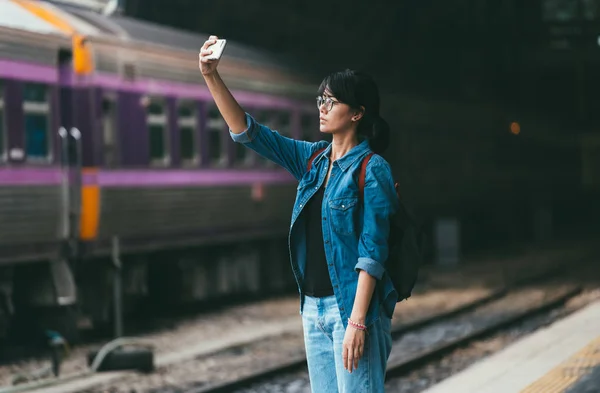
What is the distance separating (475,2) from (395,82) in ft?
42.9

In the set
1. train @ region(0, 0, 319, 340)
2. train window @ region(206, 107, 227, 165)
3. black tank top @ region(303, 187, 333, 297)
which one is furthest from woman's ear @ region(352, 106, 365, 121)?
train window @ region(206, 107, 227, 165)

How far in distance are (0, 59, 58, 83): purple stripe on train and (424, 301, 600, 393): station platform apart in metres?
5.19

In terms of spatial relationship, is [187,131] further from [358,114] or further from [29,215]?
[358,114]

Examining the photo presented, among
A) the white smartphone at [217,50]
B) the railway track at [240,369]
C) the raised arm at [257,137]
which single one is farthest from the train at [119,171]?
the white smartphone at [217,50]

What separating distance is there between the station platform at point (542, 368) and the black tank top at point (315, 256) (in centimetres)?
387

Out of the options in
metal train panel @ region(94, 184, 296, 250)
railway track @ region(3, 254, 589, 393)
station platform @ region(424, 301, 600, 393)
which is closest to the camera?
station platform @ region(424, 301, 600, 393)

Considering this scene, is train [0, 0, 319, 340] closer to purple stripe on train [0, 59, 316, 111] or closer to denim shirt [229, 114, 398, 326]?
purple stripe on train [0, 59, 316, 111]

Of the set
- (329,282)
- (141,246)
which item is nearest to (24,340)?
(141,246)

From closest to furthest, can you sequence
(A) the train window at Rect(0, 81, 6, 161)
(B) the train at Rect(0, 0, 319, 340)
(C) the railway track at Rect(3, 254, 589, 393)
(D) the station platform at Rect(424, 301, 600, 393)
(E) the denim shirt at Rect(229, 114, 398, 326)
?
(E) the denim shirt at Rect(229, 114, 398, 326) < (D) the station platform at Rect(424, 301, 600, 393) < (C) the railway track at Rect(3, 254, 589, 393) < (A) the train window at Rect(0, 81, 6, 161) < (B) the train at Rect(0, 0, 319, 340)

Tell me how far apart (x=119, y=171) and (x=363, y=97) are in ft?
31.0

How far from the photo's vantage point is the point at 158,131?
14.4 m

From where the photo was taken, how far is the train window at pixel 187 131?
585 inches

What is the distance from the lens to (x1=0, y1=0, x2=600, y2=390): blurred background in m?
12.2

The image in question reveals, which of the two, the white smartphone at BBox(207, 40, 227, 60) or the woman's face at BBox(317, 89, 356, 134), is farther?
the woman's face at BBox(317, 89, 356, 134)
